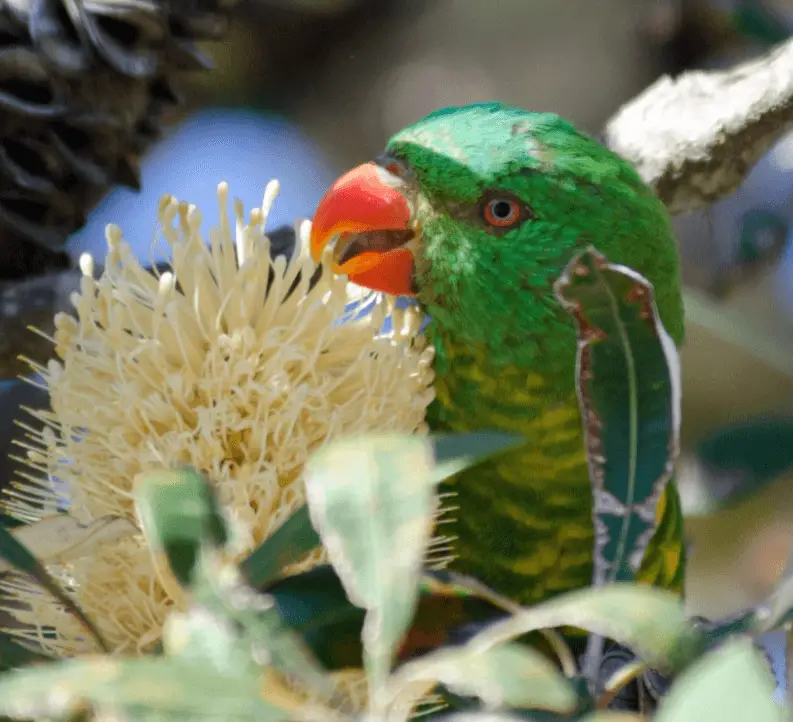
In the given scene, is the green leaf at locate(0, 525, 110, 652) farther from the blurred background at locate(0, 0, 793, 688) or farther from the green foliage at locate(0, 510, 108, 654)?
the blurred background at locate(0, 0, 793, 688)

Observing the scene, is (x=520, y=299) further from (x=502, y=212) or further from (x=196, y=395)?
(x=196, y=395)

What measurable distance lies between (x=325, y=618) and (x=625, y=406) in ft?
0.77

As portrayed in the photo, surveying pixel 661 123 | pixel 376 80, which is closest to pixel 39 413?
pixel 661 123

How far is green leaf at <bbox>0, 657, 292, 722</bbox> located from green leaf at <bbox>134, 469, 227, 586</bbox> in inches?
3.9

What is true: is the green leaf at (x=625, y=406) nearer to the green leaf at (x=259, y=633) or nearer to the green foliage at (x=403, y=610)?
the green foliage at (x=403, y=610)

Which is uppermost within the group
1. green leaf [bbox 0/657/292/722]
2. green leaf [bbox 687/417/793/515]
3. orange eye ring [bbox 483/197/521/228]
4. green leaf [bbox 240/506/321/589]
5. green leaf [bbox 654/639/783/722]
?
orange eye ring [bbox 483/197/521/228]

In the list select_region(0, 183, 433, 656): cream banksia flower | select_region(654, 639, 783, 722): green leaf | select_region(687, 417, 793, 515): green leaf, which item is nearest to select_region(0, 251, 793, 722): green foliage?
select_region(654, 639, 783, 722): green leaf

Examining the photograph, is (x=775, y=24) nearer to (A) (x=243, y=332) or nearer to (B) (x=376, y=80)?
(B) (x=376, y=80)

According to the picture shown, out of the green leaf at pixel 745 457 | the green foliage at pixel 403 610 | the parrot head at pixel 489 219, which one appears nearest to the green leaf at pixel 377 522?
the green foliage at pixel 403 610

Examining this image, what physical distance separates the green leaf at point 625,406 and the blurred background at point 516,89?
1.15 metres

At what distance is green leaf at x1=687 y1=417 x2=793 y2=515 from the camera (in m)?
1.17

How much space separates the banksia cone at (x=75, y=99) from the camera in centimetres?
113

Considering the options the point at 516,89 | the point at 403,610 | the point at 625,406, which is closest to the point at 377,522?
the point at 403,610

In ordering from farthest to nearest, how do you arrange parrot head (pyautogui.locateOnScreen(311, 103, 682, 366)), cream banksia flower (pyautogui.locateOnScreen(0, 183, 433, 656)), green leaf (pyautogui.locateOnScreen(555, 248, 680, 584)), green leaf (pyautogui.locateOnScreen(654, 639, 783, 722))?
parrot head (pyautogui.locateOnScreen(311, 103, 682, 366))
cream banksia flower (pyautogui.locateOnScreen(0, 183, 433, 656))
green leaf (pyautogui.locateOnScreen(555, 248, 680, 584))
green leaf (pyautogui.locateOnScreen(654, 639, 783, 722))
